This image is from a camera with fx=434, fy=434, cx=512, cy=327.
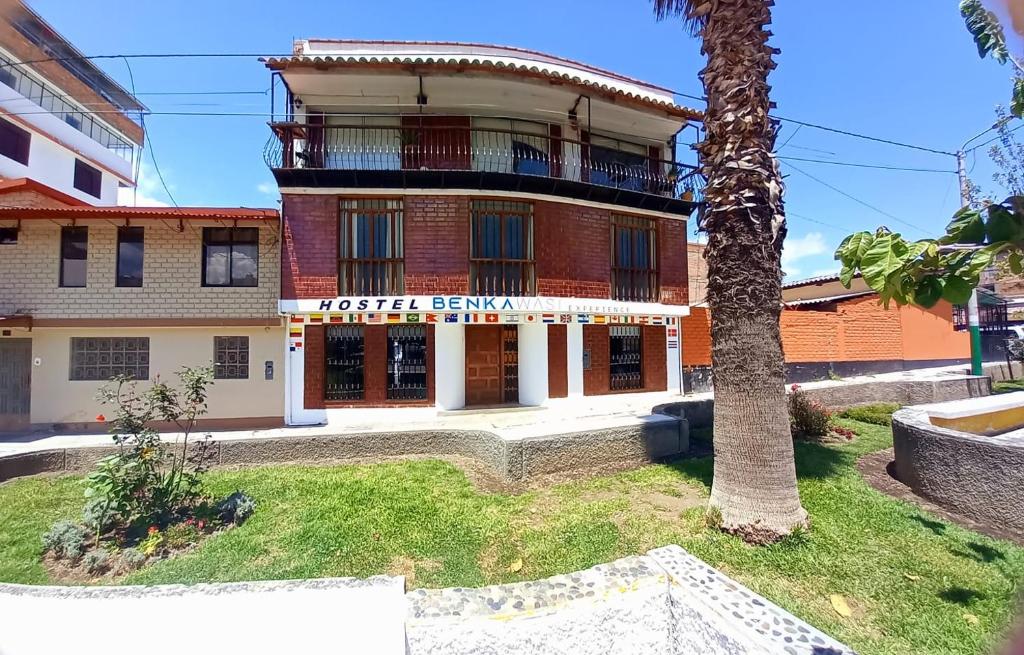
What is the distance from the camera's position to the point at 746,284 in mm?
4402

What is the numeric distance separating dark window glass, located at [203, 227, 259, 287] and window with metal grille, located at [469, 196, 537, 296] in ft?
17.6

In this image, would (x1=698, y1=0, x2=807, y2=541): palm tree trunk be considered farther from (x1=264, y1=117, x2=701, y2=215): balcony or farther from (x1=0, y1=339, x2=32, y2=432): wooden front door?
(x1=0, y1=339, x2=32, y2=432): wooden front door

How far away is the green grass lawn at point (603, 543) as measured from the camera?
3133mm

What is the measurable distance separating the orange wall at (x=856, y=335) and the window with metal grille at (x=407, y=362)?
8010 mm

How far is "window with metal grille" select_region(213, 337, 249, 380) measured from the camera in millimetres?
10602

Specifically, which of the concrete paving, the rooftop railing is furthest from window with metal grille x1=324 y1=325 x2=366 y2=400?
the rooftop railing

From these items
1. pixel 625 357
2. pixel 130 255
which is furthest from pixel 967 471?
pixel 130 255

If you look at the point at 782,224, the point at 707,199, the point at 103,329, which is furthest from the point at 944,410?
the point at 103,329

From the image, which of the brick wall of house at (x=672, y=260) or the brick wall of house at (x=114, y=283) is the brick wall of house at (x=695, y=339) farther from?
the brick wall of house at (x=114, y=283)

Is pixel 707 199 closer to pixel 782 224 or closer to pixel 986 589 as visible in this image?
pixel 782 224

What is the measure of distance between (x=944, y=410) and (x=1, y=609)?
10822 millimetres

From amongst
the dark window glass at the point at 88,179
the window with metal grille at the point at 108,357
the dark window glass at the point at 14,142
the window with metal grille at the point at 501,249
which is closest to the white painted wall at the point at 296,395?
the window with metal grille at the point at 108,357

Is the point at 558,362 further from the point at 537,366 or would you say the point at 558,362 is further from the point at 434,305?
the point at 434,305

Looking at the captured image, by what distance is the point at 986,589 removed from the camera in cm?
332
